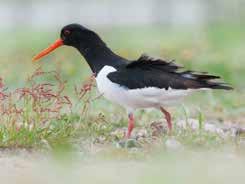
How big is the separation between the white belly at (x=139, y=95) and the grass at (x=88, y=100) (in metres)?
0.21

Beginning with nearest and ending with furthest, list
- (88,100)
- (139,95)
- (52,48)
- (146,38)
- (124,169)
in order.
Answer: (124,169)
(88,100)
(139,95)
(52,48)
(146,38)

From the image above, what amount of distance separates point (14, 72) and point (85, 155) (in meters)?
7.24

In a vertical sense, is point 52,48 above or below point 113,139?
above

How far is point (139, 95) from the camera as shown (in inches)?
381

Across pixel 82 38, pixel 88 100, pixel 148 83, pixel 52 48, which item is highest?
pixel 82 38

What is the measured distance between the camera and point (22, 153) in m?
8.91

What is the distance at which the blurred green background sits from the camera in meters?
15.1

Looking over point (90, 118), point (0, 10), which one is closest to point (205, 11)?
point (0, 10)

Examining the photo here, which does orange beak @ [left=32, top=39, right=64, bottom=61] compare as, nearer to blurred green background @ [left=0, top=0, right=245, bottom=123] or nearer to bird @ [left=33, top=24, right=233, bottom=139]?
bird @ [left=33, top=24, right=233, bottom=139]

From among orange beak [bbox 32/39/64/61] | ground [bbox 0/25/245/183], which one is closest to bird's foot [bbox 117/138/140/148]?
ground [bbox 0/25/245/183]

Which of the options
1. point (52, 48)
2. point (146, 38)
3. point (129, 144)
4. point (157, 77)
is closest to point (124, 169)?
point (129, 144)

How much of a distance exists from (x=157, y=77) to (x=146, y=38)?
14.4 metres

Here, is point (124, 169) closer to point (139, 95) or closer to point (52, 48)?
point (139, 95)

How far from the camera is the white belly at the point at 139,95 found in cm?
966
